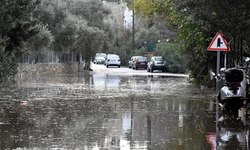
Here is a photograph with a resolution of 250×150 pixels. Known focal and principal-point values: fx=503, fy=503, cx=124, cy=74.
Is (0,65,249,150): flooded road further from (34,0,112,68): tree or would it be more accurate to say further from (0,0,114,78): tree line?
(34,0,112,68): tree

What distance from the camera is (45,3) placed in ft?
129

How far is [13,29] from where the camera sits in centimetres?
1727

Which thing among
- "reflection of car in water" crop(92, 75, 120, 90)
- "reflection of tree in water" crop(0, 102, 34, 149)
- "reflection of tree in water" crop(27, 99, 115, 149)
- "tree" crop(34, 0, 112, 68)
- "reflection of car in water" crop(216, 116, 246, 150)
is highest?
"tree" crop(34, 0, 112, 68)

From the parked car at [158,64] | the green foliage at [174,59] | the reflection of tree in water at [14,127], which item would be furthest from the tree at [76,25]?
the reflection of tree in water at [14,127]

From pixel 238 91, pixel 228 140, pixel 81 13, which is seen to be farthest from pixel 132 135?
pixel 81 13

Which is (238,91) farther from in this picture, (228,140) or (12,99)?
(12,99)

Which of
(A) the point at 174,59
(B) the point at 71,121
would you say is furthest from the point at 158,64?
(B) the point at 71,121

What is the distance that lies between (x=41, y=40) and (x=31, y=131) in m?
25.8

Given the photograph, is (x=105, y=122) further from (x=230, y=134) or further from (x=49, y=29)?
(x=49, y=29)

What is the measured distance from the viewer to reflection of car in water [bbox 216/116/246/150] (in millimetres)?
8733

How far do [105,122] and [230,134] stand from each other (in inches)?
116

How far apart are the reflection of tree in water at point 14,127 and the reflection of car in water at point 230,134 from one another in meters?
3.46

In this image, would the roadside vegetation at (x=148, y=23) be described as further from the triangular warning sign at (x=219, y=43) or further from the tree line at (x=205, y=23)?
the triangular warning sign at (x=219, y=43)

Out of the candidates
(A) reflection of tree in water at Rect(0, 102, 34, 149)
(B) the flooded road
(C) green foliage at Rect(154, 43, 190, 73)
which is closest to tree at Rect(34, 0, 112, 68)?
(C) green foliage at Rect(154, 43, 190, 73)
